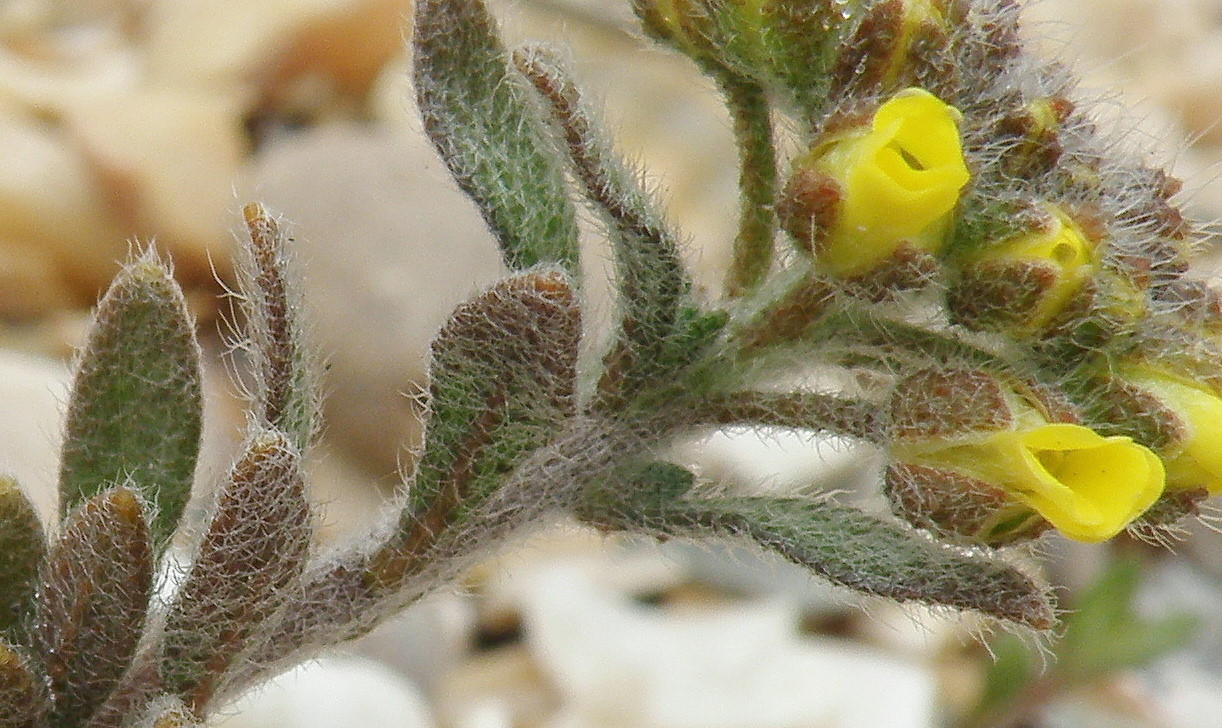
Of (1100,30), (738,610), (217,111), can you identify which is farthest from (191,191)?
(1100,30)

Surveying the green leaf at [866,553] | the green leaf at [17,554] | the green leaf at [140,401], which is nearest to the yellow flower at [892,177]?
the green leaf at [866,553]

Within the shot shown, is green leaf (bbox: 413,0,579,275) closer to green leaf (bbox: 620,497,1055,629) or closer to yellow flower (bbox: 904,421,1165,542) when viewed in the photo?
green leaf (bbox: 620,497,1055,629)

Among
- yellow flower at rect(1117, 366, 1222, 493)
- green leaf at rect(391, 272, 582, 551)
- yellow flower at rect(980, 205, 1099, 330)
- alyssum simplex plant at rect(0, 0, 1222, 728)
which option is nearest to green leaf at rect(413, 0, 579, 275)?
alyssum simplex plant at rect(0, 0, 1222, 728)

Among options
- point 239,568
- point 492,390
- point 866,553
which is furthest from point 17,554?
point 866,553

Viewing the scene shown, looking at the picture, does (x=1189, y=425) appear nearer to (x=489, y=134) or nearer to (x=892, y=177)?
(x=892, y=177)

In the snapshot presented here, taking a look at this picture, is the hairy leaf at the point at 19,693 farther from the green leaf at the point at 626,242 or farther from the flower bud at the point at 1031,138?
the flower bud at the point at 1031,138

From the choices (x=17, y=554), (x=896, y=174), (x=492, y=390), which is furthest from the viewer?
(x=17, y=554)
